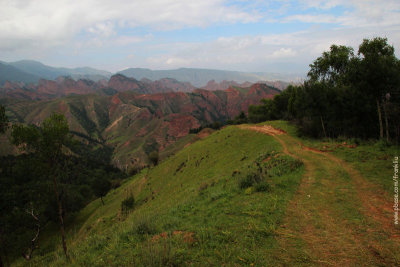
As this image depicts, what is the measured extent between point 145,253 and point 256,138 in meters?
30.6

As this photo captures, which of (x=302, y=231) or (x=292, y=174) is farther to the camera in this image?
(x=292, y=174)

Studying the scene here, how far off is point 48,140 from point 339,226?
23126 mm

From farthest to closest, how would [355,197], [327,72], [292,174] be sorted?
[327,72] → [292,174] → [355,197]

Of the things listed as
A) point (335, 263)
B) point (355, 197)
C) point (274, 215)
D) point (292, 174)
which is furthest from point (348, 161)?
point (335, 263)

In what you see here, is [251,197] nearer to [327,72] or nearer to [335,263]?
[335,263]

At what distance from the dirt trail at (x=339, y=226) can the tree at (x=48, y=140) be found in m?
19.7

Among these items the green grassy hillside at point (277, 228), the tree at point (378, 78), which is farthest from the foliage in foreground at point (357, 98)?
the green grassy hillside at point (277, 228)

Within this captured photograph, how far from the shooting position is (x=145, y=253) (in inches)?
258

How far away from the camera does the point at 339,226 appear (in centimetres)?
793

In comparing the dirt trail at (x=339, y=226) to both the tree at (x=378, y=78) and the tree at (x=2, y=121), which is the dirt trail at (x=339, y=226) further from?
the tree at (x=2, y=121)

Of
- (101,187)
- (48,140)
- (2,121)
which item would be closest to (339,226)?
(2,121)

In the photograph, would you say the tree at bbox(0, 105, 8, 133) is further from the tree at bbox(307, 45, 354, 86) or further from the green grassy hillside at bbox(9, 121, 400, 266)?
the tree at bbox(307, 45, 354, 86)

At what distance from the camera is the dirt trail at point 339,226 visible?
6.11 metres

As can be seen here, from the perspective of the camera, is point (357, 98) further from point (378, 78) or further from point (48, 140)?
point (48, 140)
